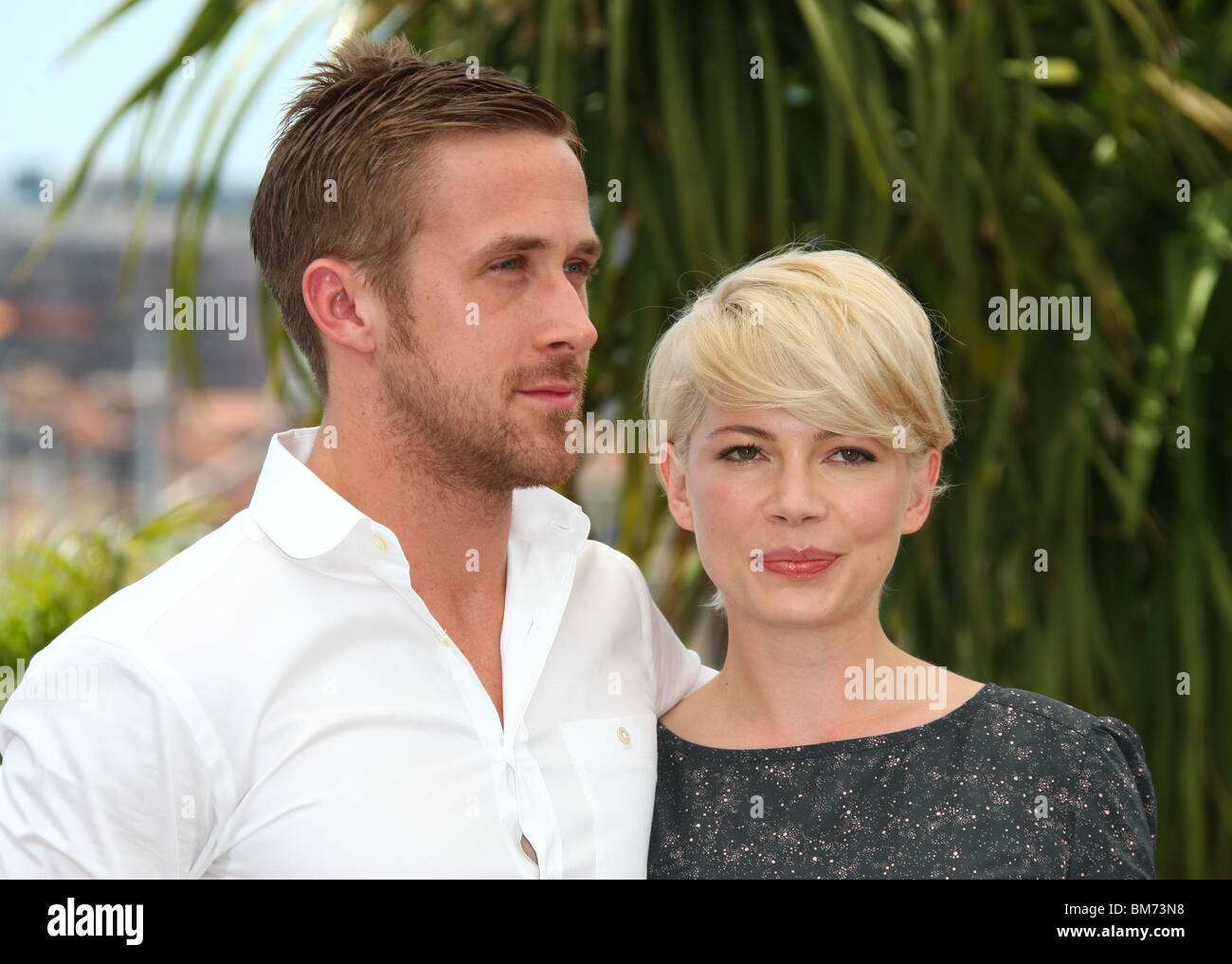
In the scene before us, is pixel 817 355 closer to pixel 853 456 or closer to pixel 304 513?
pixel 853 456

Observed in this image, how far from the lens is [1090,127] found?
1980mm

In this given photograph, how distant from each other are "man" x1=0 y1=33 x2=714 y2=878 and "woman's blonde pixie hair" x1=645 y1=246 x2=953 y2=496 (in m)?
0.11

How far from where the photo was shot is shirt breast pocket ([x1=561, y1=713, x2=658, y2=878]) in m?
0.98

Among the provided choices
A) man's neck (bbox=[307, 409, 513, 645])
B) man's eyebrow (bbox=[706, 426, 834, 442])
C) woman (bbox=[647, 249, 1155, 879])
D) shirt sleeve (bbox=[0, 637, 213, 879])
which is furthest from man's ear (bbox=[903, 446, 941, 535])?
shirt sleeve (bbox=[0, 637, 213, 879])

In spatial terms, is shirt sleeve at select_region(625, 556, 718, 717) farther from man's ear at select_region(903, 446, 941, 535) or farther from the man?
man's ear at select_region(903, 446, 941, 535)

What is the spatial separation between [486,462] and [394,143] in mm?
273

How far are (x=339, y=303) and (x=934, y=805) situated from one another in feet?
2.03

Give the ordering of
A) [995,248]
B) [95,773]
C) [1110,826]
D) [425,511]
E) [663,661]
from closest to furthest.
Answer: [95,773] → [1110,826] → [425,511] → [663,661] → [995,248]

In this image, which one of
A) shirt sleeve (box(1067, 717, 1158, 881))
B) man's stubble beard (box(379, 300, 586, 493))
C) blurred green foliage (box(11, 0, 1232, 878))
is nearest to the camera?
shirt sleeve (box(1067, 717, 1158, 881))

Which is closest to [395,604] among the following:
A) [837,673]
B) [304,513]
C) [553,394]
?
[304,513]

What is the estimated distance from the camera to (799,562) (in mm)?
1013

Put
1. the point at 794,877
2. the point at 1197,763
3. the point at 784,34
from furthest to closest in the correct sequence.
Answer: the point at 784,34
the point at 1197,763
the point at 794,877
